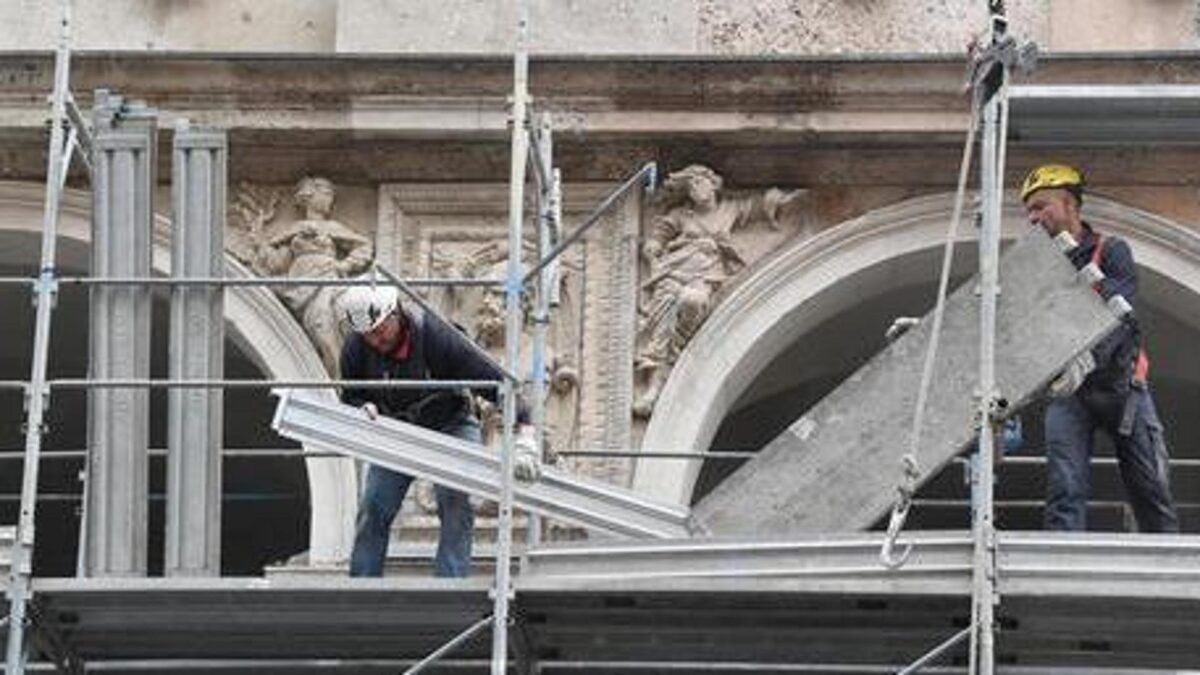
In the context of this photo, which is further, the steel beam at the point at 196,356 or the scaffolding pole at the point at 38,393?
the steel beam at the point at 196,356

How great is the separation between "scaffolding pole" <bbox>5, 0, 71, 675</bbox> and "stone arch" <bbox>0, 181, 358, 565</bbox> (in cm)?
197

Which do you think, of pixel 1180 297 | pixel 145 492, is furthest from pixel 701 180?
pixel 145 492

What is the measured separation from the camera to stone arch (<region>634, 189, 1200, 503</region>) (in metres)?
20.9

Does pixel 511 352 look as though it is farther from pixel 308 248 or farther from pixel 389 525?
pixel 308 248

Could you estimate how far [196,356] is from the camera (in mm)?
19047

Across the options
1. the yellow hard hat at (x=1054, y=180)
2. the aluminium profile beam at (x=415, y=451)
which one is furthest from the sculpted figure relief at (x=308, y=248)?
the yellow hard hat at (x=1054, y=180)

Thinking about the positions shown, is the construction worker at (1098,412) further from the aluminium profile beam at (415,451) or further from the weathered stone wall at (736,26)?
the weathered stone wall at (736,26)

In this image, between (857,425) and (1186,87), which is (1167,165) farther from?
(857,425)

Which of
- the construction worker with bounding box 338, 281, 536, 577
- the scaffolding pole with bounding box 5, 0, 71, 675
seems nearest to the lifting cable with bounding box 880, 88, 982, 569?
the construction worker with bounding box 338, 281, 536, 577

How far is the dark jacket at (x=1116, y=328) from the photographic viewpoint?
1862 centimetres

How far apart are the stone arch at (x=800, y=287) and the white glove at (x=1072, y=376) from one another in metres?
2.30

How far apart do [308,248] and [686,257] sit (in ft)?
5.19

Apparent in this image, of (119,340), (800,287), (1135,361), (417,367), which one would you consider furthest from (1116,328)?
(119,340)

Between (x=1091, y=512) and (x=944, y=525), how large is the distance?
1287 millimetres
